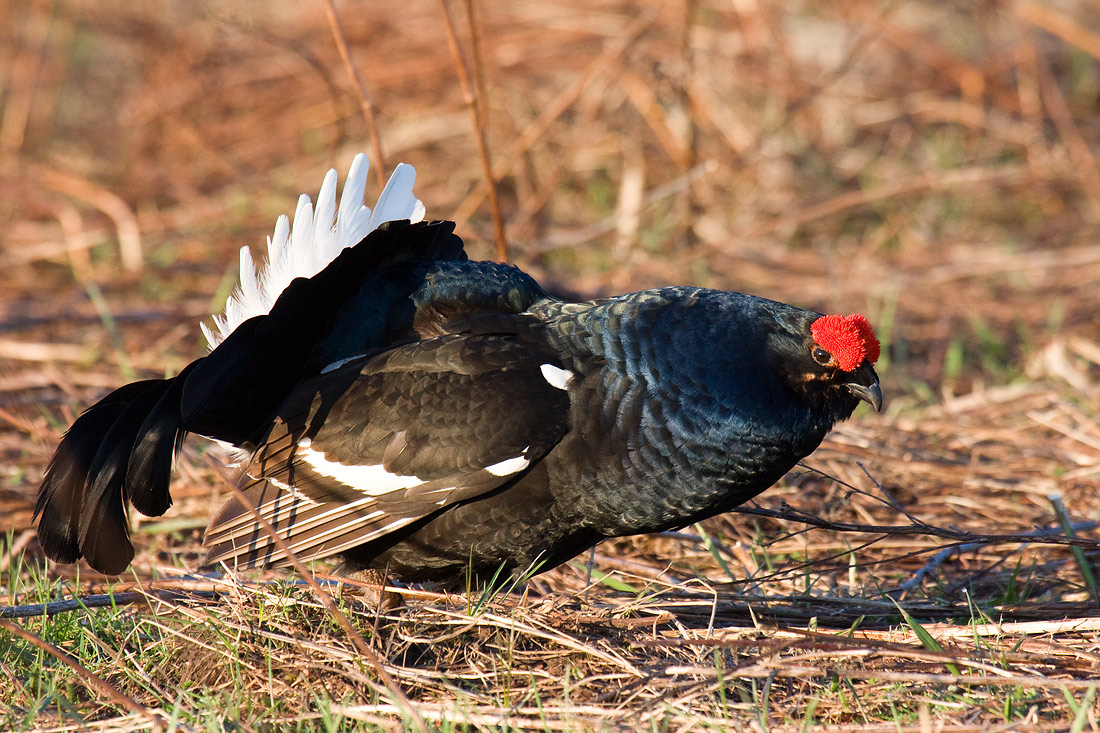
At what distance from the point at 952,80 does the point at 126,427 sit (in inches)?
292

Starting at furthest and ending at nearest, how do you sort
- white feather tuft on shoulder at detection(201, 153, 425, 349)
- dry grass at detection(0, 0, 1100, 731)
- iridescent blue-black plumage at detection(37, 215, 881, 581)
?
white feather tuft on shoulder at detection(201, 153, 425, 349) → iridescent blue-black plumage at detection(37, 215, 881, 581) → dry grass at detection(0, 0, 1100, 731)

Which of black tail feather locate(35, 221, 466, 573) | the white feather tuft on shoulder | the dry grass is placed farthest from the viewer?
the white feather tuft on shoulder

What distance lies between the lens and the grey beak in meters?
2.93

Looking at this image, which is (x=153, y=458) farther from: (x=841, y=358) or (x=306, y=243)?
(x=841, y=358)

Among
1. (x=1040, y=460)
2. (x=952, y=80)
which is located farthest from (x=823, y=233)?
(x=1040, y=460)

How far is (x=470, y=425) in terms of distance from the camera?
2963mm

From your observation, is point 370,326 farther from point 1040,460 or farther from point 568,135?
point 568,135

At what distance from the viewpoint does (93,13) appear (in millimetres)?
9477

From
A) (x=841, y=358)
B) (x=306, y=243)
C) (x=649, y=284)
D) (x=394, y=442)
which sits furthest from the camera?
(x=649, y=284)

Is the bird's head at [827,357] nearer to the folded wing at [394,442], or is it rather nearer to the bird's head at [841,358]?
the bird's head at [841,358]

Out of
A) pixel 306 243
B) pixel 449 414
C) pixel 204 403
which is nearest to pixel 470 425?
pixel 449 414

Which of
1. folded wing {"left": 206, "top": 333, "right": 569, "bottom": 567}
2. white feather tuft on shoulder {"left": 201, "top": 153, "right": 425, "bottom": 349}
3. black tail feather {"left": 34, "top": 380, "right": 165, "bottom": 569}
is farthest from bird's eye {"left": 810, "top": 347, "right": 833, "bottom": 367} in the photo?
black tail feather {"left": 34, "top": 380, "right": 165, "bottom": 569}

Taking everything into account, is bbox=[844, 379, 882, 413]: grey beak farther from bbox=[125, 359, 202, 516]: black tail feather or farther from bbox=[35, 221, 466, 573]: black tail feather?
bbox=[125, 359, 202, 516]: black tail feather

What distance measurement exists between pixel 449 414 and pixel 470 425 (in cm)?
8
